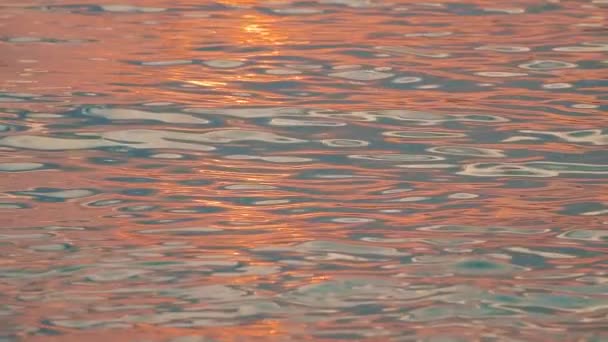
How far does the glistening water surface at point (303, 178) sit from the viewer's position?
3480 millimetres

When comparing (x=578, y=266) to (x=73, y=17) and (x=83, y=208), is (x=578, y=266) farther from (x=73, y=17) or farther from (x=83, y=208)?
(x=73, y=17)

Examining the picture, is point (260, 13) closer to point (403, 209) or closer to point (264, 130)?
point (264, 130)

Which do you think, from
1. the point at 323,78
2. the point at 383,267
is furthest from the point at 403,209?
the point at 323,78

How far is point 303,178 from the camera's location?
4828 mm

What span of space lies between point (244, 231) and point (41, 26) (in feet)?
14.0

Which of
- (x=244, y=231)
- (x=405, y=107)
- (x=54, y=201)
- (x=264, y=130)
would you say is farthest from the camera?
(x=405, y=107)

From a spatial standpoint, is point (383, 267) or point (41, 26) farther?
point (41, 26)

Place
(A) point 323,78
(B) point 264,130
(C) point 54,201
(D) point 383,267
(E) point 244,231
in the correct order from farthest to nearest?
1. (A) point 323,78
2. (B) point 264,130
3. (C) point 54,201
4. (E) point 244,231
5. (D) point 383,267

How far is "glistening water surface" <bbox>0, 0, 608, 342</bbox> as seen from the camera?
348cm

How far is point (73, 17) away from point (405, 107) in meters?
3.25

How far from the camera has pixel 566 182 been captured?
15.6 feet

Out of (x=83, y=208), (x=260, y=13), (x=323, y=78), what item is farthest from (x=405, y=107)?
(x=260, y=13)

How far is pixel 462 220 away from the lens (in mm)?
4273

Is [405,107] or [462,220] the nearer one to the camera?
[462,220]
